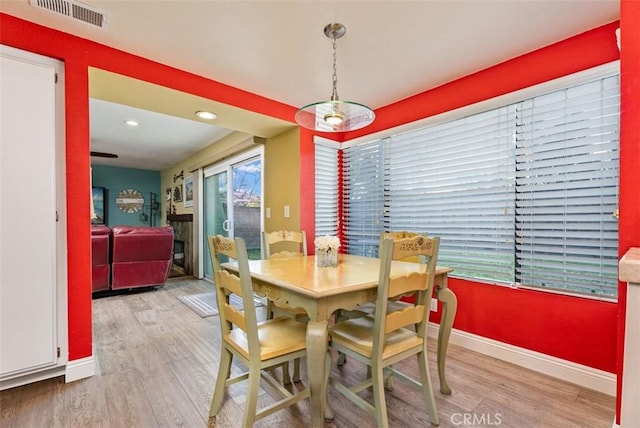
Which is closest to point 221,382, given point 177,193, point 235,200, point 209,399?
point 209,399

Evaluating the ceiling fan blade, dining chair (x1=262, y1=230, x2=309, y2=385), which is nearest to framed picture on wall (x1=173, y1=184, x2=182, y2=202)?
the ceiling fan blade

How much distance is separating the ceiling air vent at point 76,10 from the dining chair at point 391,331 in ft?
6.90

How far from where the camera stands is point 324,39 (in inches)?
75.4

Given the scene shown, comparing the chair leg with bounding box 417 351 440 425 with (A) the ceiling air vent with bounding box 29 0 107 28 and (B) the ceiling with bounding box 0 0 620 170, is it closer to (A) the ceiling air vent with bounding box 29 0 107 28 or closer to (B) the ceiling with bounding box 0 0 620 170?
(B) the ceiling with bounding box 0 0 620 170

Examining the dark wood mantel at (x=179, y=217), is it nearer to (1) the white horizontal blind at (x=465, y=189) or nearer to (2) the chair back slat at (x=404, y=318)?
(1) the white horizontal blind at (x=465, y=189)

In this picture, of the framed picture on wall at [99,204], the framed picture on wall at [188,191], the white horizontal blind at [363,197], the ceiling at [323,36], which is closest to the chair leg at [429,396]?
the white horizontal blind at [363,197]

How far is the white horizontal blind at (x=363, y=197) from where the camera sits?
126 inches

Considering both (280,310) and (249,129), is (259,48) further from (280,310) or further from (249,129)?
(280,310)

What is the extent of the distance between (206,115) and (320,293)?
2311mm

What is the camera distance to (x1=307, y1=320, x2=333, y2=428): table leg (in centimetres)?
127

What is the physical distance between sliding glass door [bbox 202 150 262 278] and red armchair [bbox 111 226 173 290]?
0.91 meters

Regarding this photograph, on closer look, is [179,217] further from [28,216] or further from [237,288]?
[237,288]

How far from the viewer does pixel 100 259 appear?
3.94m

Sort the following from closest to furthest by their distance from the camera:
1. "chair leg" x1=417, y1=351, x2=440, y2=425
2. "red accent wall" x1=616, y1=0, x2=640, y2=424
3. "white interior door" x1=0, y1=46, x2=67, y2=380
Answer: "red accent wall" x1=616, y1=0, x2=640, y2=424 → "chair leg" x1=417, y1=351, x2=440, y2=425 → "white interior door" x1=0, y1=46, x2=67, y2=380
